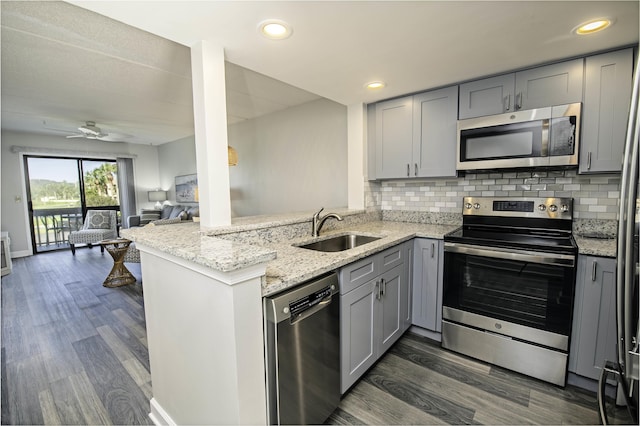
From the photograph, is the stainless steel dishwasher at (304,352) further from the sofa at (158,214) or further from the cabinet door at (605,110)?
the sofa at (158,214)

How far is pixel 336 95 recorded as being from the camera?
103 inches

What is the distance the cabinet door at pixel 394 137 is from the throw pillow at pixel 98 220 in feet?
19.5

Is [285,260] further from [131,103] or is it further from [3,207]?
[3,207]

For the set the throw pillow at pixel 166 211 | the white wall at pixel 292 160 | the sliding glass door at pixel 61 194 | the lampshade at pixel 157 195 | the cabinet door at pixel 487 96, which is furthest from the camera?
the lampshade at pixel 157 195

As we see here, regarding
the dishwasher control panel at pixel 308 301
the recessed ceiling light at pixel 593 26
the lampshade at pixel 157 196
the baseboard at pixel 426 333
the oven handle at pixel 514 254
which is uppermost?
the recessed ceiling light at pixel 593 26

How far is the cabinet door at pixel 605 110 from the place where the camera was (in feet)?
5.77

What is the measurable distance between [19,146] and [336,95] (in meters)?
6.43

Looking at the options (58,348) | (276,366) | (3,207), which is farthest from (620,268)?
(3,207)

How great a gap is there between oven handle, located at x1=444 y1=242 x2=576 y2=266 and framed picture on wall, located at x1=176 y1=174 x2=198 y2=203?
5.53 metres

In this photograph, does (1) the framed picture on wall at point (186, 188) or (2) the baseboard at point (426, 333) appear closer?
(2) the baseboard at point (426, 333)

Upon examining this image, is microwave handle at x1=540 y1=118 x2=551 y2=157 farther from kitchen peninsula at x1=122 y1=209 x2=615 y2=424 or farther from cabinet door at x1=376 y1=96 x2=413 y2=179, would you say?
cabinet door at x1=376 y1=96 x2=413 y2=179

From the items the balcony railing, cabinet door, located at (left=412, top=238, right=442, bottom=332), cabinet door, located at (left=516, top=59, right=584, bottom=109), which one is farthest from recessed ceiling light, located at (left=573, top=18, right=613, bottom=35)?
the balcony railing

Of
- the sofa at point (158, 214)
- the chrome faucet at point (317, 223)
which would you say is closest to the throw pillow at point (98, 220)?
the sofa at point (158, 214)

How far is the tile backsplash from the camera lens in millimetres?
2012
